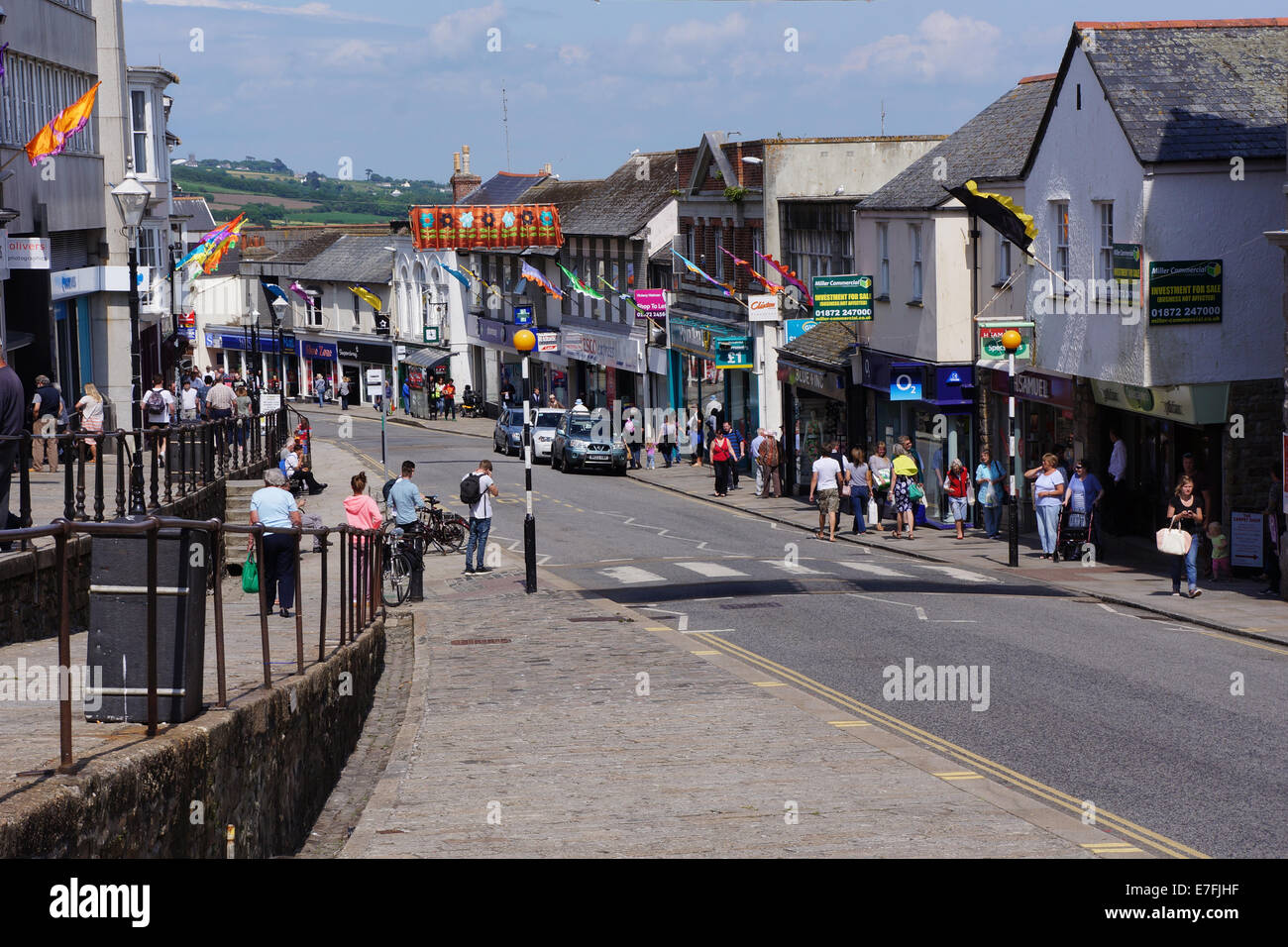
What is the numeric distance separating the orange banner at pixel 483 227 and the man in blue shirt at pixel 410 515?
41786 mm

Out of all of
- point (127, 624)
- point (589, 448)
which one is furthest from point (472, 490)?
point (589, 448)

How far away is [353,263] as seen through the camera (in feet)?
286

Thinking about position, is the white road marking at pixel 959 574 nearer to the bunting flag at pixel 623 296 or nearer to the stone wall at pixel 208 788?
the stone wall at pixel 208 788

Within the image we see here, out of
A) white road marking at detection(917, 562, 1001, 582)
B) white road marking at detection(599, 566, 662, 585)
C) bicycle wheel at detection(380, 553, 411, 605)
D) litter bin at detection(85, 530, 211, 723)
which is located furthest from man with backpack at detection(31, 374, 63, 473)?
white road marking at detection(917, 562, 1001, 582)

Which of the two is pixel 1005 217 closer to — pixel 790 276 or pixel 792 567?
pixel 792 567

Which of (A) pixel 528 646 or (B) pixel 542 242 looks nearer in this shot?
(A) pixel 528 646

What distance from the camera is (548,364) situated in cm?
7012

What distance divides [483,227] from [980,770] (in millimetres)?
60159

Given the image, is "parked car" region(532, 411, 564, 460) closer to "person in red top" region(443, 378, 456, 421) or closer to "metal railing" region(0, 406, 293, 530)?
"metal railing" region(0, 406, 293, 530)

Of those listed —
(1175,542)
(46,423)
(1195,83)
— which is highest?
(1195,83)
